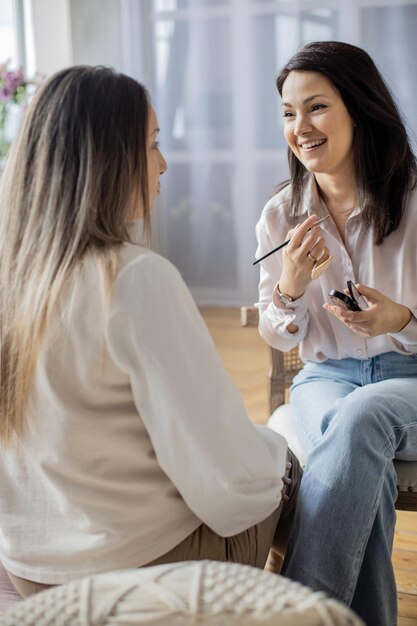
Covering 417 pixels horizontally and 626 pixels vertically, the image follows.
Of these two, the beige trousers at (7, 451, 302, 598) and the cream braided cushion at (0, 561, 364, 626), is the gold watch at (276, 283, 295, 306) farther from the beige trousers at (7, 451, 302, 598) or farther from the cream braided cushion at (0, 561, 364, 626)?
the cream braided cushion at (0, 561, 364, 626)

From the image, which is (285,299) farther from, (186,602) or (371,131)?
(186,602)

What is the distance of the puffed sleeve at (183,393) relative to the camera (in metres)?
1.05

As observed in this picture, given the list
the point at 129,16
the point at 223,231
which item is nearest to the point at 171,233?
the point at 223,231

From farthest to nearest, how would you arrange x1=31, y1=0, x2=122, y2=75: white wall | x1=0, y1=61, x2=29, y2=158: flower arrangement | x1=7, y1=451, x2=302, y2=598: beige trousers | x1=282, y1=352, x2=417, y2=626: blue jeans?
1. x1=31, y1=0, x2=122, y2=75: white wall
2. x1=0, y1=61, x2=29, y2=158: flower arrangement
3. x1=282, y1=352, x2=417, y2=626: blue jeans
4. x1=7, y1=451, x2=302, y2=598: beige trousers

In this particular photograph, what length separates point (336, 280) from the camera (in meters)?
1.73

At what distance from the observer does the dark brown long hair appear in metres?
1.65

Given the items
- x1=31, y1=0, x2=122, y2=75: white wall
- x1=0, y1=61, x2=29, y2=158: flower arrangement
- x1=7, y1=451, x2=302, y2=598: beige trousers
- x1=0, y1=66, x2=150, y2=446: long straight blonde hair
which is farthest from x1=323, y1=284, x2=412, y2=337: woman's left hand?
x1=31, y1=0, x2=122, y2=75: white wall

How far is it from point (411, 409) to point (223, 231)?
296 cm

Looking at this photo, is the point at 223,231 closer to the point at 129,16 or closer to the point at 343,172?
the point at 129,16

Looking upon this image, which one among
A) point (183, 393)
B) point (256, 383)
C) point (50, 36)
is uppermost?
point (50, 36)

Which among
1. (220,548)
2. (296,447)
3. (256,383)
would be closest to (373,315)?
(296,447)

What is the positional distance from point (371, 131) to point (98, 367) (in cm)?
85

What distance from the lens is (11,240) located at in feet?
3.66

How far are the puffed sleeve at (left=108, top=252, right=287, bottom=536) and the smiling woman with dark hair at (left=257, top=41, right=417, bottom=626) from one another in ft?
1.03
